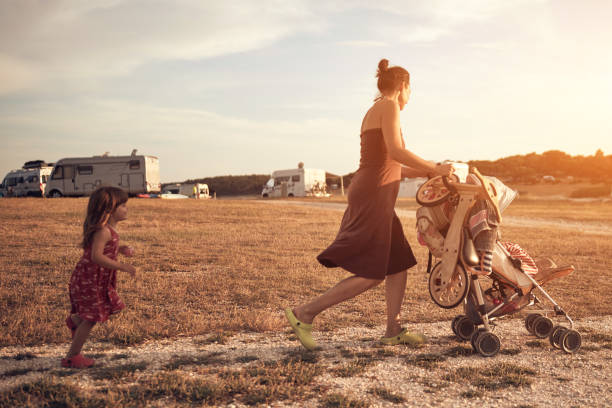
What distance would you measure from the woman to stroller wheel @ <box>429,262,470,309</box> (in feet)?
1.09

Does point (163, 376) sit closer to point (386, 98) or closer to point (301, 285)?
point (386, 98)

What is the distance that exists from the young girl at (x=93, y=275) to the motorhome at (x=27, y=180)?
2716 centimetres

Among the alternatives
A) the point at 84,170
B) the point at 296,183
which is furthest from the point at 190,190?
the point at 84,170

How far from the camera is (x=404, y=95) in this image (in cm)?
365

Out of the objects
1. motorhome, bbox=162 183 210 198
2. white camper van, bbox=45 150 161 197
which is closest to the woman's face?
white camper van, bbox=45 150 161 197

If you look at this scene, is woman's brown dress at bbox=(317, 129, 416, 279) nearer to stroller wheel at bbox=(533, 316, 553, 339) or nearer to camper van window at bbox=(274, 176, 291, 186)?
stroller wheel at bbox=(533, 316, 553, 339)

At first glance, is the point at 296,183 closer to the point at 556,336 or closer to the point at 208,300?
the point at 208,300

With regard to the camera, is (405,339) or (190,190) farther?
(190,190)

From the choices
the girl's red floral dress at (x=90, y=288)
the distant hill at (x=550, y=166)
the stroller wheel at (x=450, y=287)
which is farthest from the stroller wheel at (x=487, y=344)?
the distant hill at (x=550, y=166)

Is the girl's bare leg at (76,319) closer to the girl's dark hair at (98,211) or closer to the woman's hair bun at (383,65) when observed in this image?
the girl's dark hair at (98,211)

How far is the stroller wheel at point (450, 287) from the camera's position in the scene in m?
3.43

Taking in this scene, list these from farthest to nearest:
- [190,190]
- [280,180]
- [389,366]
Answer: [190,190]
[280,180]
[389,366]

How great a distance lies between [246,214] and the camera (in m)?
16.3

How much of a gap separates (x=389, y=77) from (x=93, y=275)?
247cm
